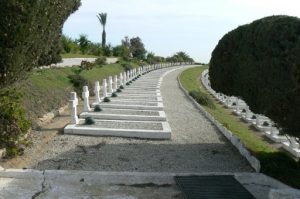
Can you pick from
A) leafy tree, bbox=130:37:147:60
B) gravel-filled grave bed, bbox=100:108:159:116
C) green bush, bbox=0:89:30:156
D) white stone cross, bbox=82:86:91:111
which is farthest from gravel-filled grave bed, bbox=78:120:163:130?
leafy tree, bbox=130:37:147:60

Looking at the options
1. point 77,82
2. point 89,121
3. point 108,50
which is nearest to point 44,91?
point 89,121

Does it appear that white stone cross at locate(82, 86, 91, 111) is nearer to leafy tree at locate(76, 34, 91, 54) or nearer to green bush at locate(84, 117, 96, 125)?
green bush at locate(84, 117, 96, 125)

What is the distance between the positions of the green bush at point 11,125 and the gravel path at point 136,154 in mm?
339

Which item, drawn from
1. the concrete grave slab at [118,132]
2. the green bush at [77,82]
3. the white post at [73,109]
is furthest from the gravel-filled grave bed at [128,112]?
the green bush at [77,82]

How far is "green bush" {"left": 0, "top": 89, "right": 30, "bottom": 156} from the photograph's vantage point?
9.84 metres

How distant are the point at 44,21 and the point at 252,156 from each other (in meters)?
4.52

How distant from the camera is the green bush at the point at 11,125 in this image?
984 cm

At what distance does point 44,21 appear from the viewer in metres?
8.68

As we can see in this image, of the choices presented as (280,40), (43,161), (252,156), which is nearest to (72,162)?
(43,161)

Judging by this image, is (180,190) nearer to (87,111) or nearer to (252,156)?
(252,156)

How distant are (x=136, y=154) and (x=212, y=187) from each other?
3.00 meters

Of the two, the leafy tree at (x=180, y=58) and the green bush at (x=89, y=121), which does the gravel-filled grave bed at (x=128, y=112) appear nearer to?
the green bush at (x=89, y=121)

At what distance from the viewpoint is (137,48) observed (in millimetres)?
72750

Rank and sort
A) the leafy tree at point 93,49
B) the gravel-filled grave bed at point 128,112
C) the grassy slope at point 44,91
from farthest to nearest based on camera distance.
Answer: the leafy tree at point 93,49, the gravel-filled grave bed at point 128,112, the grassy slope at point 44,91
